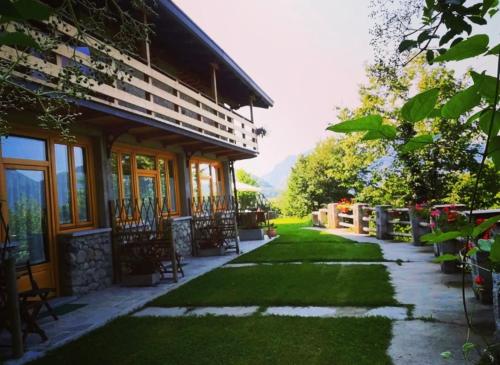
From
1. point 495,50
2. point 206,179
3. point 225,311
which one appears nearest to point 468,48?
point 495,50

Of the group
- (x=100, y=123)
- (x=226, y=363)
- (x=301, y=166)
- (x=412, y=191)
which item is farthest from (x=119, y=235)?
(x=301, y=166)

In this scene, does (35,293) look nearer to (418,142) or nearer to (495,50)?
(418,142)

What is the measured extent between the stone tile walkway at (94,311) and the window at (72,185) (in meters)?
1.54

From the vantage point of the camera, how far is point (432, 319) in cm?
477

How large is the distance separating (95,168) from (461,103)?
343 inches

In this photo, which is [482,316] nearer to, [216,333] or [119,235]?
[216,333]

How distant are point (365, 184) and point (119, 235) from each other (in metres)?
11.1

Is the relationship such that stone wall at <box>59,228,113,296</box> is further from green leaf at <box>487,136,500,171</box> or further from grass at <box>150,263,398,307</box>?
green leaf at <box>487,136,500,171</box>

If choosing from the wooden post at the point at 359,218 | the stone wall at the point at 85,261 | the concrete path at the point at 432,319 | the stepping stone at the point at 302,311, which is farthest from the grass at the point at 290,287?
the wooden post at the point at 359,218

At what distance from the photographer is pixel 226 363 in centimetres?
396

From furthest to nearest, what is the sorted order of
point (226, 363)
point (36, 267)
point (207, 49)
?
point (207, 49), point (36, 267), point (226, 363)

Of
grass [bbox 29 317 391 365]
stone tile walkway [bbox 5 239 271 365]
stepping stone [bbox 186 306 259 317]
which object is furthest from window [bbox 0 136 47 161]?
stepping stone [bbox 186 306 259 317]

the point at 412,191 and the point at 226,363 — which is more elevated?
the point at 412,191

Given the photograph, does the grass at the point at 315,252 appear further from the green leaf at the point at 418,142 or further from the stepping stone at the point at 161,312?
the green leaf at the point at 418,142
